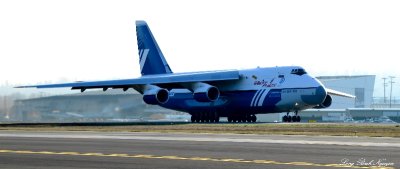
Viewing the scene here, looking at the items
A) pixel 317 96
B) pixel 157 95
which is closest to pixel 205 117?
pixel 157 95

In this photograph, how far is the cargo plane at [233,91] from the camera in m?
62.2

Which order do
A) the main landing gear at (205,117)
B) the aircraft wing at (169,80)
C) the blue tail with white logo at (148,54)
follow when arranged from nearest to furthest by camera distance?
the aircraft wing at (169,80), the main landing gear at (205,117), the blue tail with white logo at (148,54)

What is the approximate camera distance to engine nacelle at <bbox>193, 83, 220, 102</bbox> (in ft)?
208

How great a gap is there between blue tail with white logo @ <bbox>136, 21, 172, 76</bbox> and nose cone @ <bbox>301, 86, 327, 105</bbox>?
54.5 feet

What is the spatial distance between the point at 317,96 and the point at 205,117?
1188 centimetres

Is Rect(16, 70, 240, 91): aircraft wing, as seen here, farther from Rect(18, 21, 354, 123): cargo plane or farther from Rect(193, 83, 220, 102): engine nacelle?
Rect(193, 83, 220, 102): engine nacelle

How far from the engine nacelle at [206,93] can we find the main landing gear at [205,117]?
12.6ft

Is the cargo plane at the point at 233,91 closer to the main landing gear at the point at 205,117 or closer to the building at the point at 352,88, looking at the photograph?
the main landing gear at the point at 205,117

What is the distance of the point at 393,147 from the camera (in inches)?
1037

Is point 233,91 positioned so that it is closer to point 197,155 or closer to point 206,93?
point 206,93

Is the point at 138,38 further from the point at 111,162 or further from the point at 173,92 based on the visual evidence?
the point at 111,162

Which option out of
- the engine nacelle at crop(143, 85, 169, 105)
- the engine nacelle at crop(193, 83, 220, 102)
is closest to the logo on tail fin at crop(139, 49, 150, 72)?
the engine nacelle at crop(143, 85, 169, 105)

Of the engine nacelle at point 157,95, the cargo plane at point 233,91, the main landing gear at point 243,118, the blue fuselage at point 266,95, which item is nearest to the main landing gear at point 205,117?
the cargo plane at point 233,91

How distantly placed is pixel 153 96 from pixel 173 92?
7.54 metres
